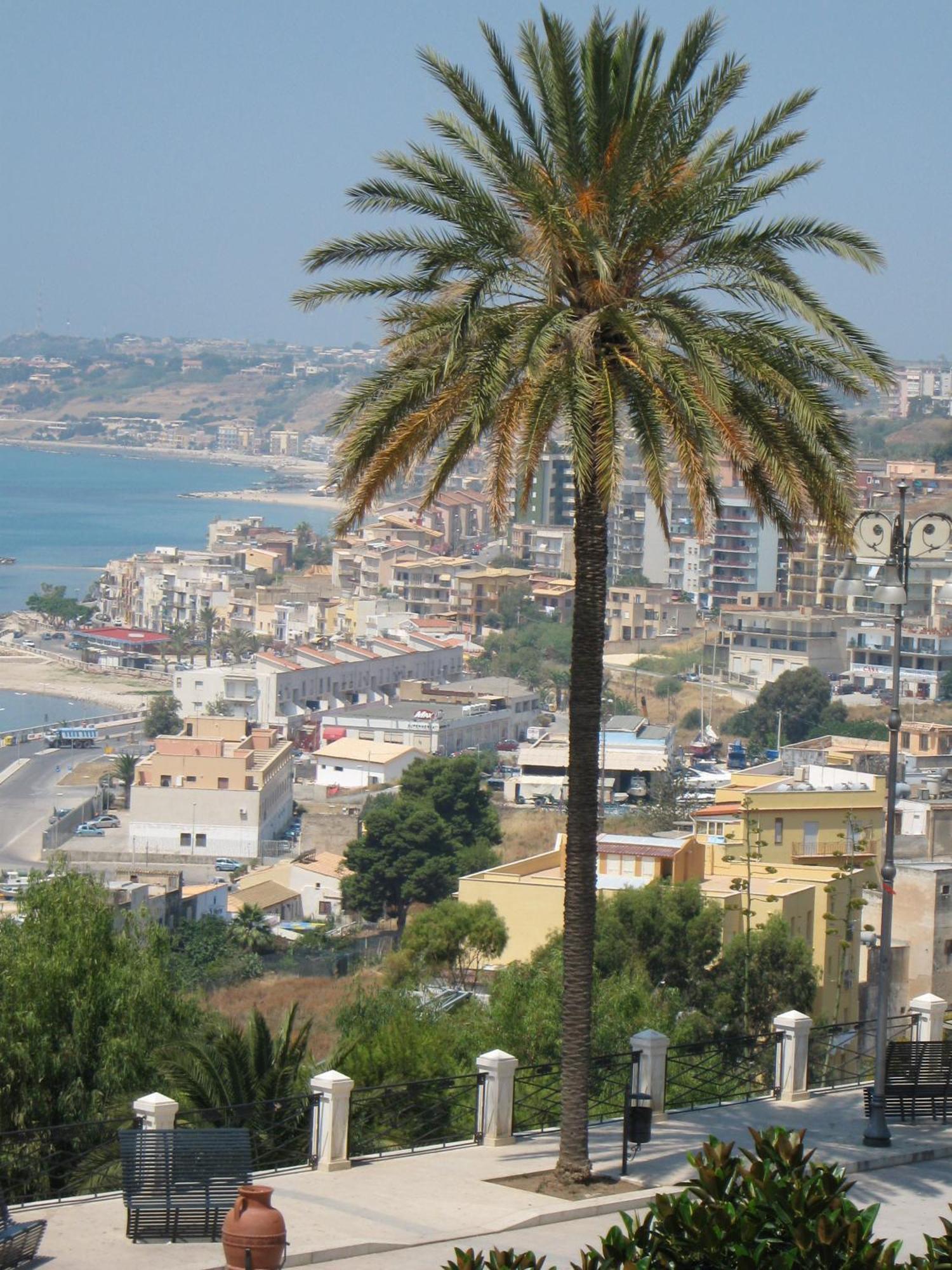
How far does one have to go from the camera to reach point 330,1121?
30.1 ft

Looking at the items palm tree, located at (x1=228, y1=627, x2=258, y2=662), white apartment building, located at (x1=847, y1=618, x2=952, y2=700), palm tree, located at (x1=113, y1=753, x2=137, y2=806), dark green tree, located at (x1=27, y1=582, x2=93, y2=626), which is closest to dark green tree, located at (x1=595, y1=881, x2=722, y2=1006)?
palm tree, located at (x1=113, y1=753, x2=137, y2=806)

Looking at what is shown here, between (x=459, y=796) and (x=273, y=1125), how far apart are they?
37978mm

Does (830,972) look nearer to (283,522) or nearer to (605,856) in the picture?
(605,856)

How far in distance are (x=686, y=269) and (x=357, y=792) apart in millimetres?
48061

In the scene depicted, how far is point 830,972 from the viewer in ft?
75.4

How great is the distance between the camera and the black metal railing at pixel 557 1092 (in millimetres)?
10562

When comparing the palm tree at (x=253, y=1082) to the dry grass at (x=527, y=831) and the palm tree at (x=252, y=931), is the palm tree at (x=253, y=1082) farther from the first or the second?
the dry grass at (x=527, y=831)

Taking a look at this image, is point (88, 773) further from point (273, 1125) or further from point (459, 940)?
point (273, 1125)

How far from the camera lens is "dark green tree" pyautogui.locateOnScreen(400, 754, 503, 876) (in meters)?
46.7

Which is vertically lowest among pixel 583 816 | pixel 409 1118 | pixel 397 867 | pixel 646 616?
pixel 397 867

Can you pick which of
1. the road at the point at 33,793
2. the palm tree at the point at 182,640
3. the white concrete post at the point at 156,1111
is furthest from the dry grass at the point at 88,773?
the white concrete post at the point at 156,1111

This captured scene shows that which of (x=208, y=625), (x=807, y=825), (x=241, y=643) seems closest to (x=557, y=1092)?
(x=807, y=825)

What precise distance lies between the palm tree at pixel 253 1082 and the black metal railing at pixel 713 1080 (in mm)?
2023

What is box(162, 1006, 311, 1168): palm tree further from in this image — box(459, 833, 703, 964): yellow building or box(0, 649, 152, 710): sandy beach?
box(0, 649, 152, 710): sandy beach
